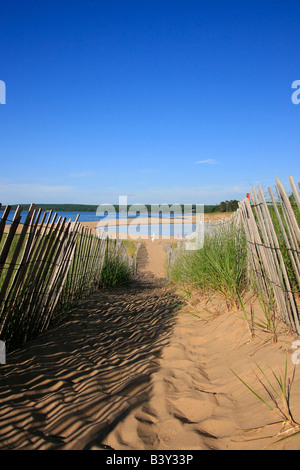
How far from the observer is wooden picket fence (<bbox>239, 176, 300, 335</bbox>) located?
7.83ft

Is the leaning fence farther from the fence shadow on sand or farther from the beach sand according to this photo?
the fence shadow on sand

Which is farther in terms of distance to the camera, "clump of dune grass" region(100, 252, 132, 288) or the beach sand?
"clump of dune grass" region(100, 252, 132, 288)

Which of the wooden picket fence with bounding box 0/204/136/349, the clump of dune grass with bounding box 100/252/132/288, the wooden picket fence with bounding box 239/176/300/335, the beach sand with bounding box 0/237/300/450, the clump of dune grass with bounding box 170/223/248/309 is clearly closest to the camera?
the beach sand with bounding box 0/237/300/450

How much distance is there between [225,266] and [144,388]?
1.93 meters

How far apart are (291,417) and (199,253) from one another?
3317 millimetres

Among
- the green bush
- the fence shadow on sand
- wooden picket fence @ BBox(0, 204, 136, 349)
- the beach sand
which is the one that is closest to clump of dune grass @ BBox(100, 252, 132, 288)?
the green bush

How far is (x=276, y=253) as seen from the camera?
2793 millimetres

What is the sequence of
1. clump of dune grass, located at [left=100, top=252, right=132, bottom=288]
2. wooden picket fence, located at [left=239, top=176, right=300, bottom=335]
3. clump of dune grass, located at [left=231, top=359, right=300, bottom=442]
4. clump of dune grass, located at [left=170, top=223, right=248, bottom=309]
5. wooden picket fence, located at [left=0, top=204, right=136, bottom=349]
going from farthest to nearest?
1. clump of dune grass, located at [left=100, top=252, right=132, bottom=288]
2. clump of dune grass, located at [left=170, top=223, right=248, bottom=309]
3. wooden picket fence, located at [left=0, top=204, right=136, bottom=349]
4. wooden picket fence, located at [left=239, top=176, right=300, bottom=335]
5. clump of dune grass, located at [left=231, top=359, right=300, bottom=442]

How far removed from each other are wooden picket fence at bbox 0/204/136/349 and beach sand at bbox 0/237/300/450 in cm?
21

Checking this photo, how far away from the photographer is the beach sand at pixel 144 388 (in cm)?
173

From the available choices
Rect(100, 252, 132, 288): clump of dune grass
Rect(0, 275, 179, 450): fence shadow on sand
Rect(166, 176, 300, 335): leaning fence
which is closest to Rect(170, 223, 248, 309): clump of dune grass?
Rect(166, 176, 300, 335): leaning fence
